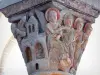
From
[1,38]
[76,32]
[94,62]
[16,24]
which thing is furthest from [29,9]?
[1,38]

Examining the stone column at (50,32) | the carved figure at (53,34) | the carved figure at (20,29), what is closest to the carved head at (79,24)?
the stone column at (50,32)

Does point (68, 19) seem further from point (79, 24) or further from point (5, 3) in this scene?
point (5, 3)

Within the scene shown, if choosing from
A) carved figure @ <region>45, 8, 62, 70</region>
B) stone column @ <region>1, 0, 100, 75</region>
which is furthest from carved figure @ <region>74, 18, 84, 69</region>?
carved figure @ <region>45, 8, 62, 70</region>

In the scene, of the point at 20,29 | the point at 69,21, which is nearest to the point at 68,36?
the point at 69,21

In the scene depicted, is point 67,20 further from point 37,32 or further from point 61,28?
point 37,32

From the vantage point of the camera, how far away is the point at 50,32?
79.3 inches

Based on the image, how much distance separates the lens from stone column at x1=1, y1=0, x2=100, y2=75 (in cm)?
203

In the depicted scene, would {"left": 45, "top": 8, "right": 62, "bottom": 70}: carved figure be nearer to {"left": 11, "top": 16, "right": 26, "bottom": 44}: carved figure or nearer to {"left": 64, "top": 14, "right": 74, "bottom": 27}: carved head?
{"left": 64, "top": 14, "right": 74, "bottom": 27}: carved head

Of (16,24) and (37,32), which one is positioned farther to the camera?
(16,24)

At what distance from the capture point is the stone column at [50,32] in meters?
2.03

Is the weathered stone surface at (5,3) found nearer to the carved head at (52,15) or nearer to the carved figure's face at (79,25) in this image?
the carved head at (52,15)

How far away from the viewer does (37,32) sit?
80.5 inches

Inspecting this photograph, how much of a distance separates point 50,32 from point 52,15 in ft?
0.33

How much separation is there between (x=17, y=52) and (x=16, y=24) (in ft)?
9.27
